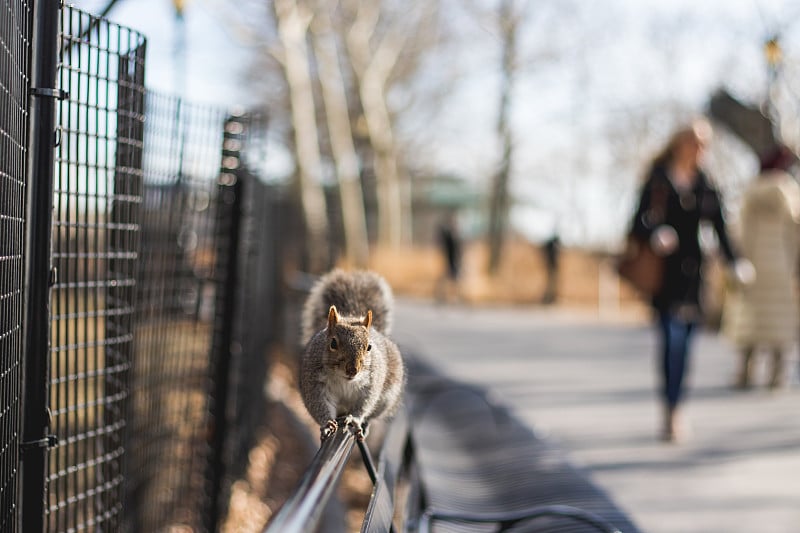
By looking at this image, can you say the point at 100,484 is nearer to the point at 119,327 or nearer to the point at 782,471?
the point at 119,327

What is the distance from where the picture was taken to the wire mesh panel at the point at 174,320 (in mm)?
4199

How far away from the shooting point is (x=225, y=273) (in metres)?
5.31

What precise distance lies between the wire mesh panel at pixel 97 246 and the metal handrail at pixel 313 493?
121 cm

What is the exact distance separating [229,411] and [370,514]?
345 cm

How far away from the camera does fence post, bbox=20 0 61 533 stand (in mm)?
2428

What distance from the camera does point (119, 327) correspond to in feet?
10.8

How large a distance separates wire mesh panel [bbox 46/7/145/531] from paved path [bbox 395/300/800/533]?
2653mm

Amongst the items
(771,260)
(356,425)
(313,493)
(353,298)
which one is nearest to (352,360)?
(356,425)

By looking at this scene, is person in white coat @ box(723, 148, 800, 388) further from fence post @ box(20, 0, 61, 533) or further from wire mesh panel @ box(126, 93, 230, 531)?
fence post @ box(20, 0, 61, 533)

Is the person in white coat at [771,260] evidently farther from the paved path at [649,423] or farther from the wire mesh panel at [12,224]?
the wire mesh panel at [12,224]

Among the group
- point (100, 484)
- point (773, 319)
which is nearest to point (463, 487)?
point (100, 484)

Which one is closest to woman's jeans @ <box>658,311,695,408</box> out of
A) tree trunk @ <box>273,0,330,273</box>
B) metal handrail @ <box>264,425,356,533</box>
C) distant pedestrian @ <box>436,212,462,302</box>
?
metal handrail @ <box>264,425,356,533</box>

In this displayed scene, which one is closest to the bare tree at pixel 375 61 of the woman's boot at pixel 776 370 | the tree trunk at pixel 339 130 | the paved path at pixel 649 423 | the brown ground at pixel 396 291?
the tree trunk at pixel 339 130

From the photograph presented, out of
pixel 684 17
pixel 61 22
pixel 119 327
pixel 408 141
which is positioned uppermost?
pixel 684 17
